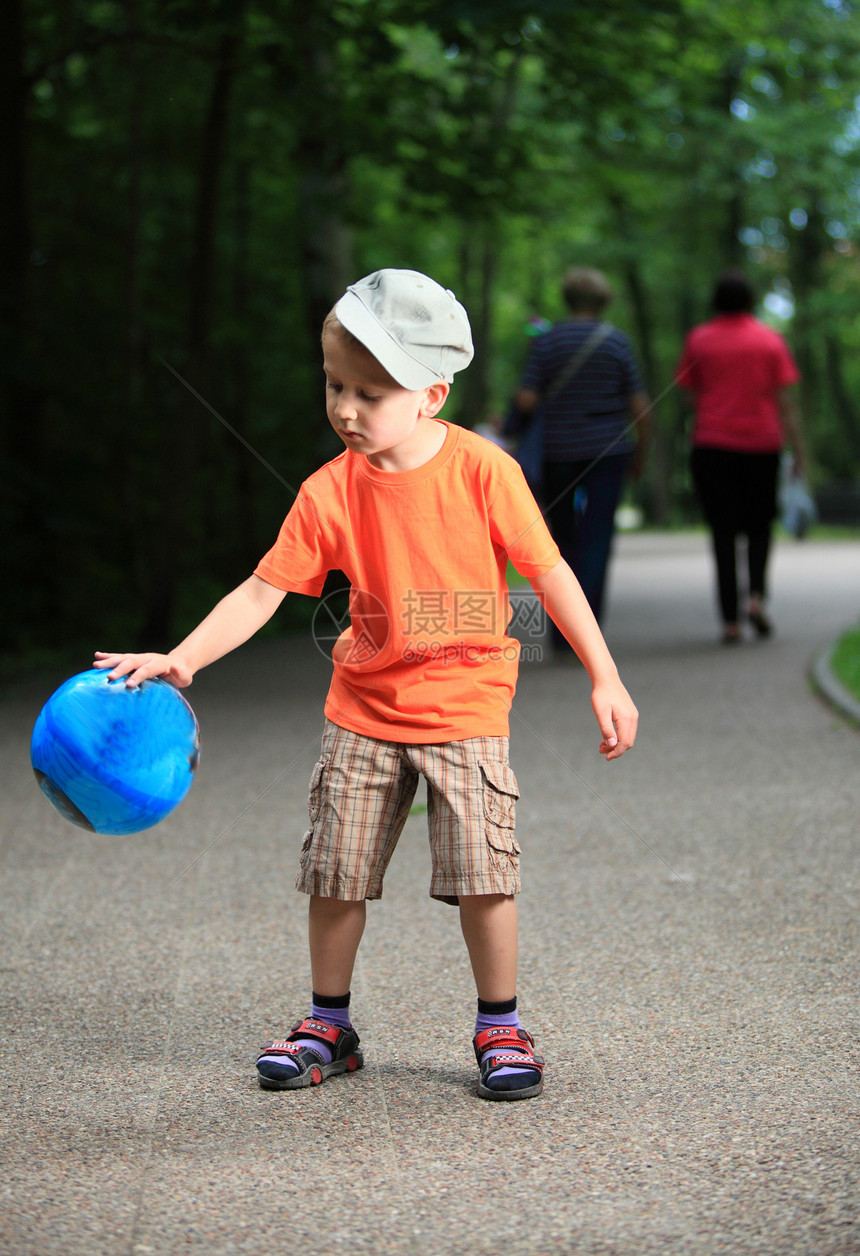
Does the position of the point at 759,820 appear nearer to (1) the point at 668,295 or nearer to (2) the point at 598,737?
(2) the point at 598,737

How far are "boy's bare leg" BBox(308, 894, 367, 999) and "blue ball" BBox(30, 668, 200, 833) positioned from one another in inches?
15.8

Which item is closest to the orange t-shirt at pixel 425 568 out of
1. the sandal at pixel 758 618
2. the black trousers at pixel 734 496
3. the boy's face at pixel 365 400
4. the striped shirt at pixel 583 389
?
the boy's face at pixel 365 400

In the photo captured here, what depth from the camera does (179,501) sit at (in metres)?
11.8

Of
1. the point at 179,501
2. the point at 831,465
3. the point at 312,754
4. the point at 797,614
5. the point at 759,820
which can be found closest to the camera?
the point at 759,820

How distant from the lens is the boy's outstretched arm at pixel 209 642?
9.99ft

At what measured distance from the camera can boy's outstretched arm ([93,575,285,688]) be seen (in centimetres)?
304

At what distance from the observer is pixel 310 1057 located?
3248mm

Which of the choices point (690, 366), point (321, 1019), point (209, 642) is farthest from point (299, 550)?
point (690, 366)

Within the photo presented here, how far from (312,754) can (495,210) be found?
7.97 m

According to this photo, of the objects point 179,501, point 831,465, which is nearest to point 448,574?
point 179,501

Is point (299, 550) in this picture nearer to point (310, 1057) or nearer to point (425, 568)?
point (425, 568)

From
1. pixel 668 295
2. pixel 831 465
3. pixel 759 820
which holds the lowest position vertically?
pixel 831 465

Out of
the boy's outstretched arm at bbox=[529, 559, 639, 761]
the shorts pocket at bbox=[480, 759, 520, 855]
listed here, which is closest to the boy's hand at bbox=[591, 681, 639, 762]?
the boy's outstretched arm at bbox=[529, 559, 639, 761]

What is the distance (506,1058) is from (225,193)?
1800 centimetres
